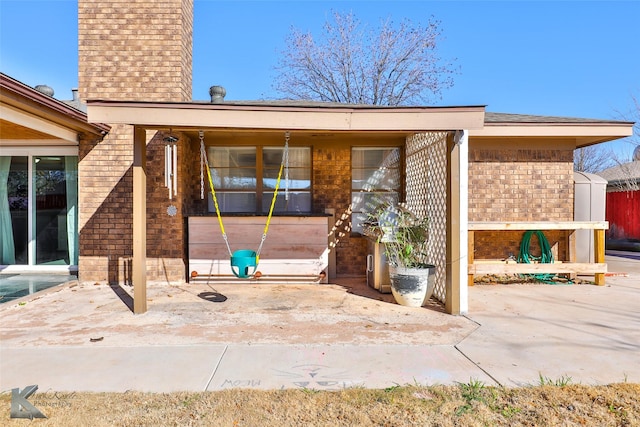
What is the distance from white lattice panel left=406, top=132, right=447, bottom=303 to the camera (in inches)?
212

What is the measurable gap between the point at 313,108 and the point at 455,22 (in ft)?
52.6

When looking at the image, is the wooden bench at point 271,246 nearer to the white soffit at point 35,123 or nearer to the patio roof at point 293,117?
the white soffit at point 35,123

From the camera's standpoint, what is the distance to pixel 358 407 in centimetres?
257

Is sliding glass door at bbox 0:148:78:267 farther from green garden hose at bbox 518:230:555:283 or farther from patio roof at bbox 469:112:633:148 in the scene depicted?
green garden hose at bbox 518:230:555:283

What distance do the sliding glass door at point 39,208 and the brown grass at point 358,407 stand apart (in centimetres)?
519

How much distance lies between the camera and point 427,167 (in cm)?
606

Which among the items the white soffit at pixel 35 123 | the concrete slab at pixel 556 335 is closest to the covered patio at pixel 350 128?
the concrete slab at pixel 556 335

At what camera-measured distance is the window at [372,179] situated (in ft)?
24.7

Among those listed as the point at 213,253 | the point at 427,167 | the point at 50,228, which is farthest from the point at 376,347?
the point at 50,228

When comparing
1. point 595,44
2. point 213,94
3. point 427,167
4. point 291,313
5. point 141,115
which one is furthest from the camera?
point 595,44

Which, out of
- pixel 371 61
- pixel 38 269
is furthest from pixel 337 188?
pixel 371 61

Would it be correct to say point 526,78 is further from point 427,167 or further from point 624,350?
point 624,350

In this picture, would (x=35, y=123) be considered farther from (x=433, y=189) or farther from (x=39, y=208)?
(x=433, y=189)

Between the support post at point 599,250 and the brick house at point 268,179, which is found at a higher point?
the brick house at point 268,179
